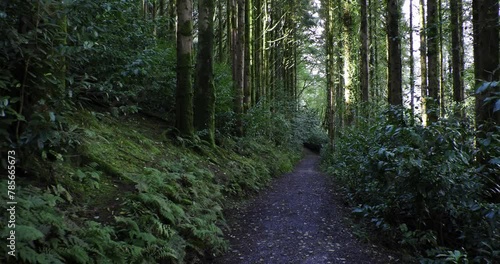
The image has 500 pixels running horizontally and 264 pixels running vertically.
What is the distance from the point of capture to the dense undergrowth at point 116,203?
8.84 feet

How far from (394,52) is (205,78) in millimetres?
5074

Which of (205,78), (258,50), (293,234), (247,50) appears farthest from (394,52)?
(258,50)

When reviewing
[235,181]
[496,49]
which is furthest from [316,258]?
[496,49]

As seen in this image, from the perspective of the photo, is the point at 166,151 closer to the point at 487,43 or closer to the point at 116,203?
the point at 116,203

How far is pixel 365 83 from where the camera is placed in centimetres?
1299

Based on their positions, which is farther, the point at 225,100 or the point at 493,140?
the point at 225,100

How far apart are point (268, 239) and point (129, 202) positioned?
228cm

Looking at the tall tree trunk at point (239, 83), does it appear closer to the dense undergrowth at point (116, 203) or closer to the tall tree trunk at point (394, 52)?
the dense undergrowth at point (116, 203)

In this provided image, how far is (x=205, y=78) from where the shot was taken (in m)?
9.17

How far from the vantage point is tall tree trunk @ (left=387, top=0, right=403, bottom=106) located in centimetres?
802

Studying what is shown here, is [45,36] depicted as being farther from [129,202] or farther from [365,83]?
[365,83]

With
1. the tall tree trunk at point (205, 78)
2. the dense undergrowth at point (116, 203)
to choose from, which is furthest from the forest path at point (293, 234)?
the tall tree trunk at point (205, 78)

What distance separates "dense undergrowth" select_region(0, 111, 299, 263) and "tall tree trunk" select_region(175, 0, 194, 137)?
A: 107 centimetres

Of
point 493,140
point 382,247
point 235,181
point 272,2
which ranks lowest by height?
point 382,247
